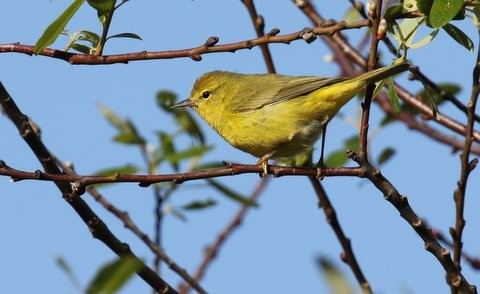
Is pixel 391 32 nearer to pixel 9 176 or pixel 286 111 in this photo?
pixel 9 176

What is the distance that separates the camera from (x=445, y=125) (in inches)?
208

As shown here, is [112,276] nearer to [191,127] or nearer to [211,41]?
[211,41]

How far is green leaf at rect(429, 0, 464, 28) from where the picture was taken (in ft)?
9.44

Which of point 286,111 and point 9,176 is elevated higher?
point 286,111

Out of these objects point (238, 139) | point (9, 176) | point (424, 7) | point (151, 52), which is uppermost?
point (238, 139)

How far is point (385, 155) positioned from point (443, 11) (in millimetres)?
2508

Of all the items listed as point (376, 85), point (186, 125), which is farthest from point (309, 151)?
point (376, 85)

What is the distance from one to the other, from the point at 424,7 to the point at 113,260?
1.99 meters

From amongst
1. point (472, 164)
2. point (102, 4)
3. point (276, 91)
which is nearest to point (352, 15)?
point (276, 91)

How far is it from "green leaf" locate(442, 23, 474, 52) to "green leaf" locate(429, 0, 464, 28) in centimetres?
38

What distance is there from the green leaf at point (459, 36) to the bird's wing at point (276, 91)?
172 centimetres

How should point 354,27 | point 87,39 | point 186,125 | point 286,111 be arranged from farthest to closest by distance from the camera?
point 286,111
point 186,125
point 87,39
point 354,27

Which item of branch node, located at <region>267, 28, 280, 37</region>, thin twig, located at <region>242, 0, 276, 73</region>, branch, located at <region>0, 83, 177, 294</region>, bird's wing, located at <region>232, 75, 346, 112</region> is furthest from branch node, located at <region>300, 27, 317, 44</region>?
bird's wing, located at <region>232, 75, 346, 112</region>

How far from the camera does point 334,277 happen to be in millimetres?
1546
